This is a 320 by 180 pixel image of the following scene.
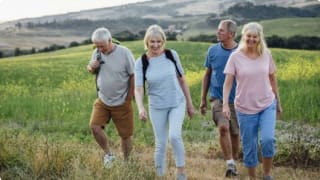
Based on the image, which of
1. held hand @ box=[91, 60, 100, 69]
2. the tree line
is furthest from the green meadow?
held hand @ box=[91, 60, 100, 69]

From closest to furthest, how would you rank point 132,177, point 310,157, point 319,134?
point 132,177 < point 310,157 < point 319,134

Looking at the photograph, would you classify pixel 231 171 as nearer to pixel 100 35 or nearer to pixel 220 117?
pixel 220 117

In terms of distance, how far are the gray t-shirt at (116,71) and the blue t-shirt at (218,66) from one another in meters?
0.92

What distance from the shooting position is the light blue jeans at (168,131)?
568 centimetres

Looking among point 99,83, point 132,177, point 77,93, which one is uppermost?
point 99,83

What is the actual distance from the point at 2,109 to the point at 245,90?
712 cm

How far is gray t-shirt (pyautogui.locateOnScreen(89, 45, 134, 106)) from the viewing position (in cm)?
658

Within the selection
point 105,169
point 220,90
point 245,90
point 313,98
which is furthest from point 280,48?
point 105,169

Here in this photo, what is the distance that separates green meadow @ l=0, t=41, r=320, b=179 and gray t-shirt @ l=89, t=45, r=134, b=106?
2.50 feet

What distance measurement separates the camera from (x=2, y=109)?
11.6 meters

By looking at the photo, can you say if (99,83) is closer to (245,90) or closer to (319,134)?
(245,90)

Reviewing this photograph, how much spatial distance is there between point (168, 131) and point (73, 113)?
6.11 metres

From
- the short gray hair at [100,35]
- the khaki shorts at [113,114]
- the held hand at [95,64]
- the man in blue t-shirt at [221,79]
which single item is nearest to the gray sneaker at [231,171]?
the man in blue t-shirt at [221,79]

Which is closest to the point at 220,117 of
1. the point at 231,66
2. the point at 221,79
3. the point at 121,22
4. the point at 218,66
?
the point at 221,79
